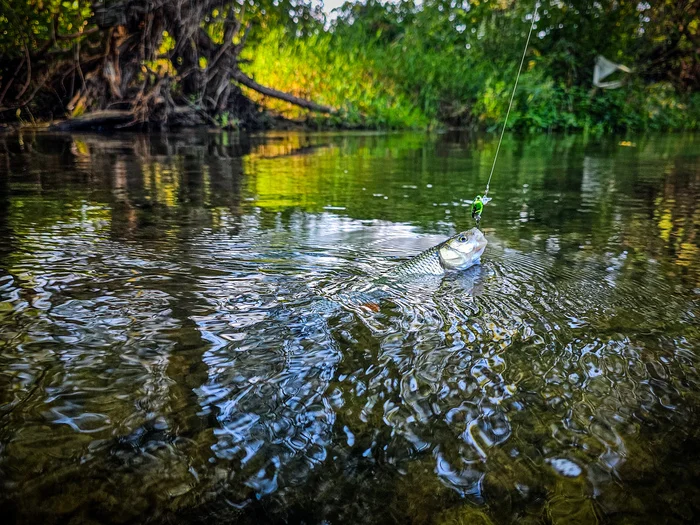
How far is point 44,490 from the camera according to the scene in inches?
35.0

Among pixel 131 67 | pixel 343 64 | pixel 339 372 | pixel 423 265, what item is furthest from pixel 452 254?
pixel 343 64

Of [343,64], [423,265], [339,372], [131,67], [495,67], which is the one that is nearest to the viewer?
[339,372]

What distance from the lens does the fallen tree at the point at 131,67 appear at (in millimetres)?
9383

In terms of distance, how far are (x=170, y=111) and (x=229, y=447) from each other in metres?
10.5

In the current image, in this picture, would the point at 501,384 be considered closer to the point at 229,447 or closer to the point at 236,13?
the point at 229,447

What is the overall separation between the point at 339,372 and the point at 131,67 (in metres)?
10.5

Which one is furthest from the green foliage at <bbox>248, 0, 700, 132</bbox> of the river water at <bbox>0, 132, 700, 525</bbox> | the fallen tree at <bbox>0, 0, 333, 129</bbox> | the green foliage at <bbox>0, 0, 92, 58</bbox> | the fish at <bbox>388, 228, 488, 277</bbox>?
the fish at <bbox>388, 228, 488, 277</bbox>

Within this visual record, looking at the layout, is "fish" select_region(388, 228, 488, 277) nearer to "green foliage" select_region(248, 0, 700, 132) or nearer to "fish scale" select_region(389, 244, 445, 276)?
"fish scale" select_region(389, 244, 445, 276)

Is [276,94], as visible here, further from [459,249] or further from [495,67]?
[459,249]

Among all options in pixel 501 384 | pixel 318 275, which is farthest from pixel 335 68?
pixel 501 384

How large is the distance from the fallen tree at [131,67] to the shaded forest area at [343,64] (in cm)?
3

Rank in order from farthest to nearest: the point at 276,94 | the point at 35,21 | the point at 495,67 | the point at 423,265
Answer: the point at 495,67 → the point at 276,94 → the point at 35,21 → the point at 423,265

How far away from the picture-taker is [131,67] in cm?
1003

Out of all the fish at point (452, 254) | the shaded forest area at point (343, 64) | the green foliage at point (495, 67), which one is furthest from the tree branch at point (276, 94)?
the fish at point (452, 254)
